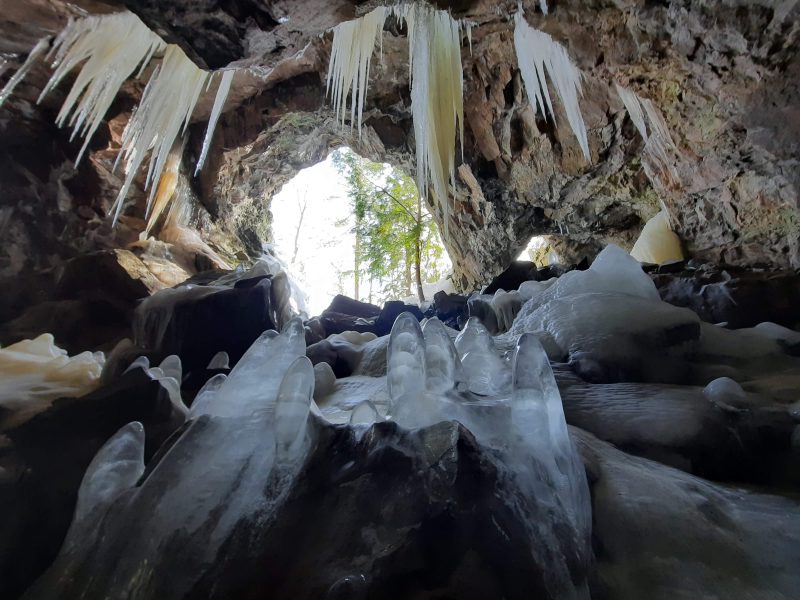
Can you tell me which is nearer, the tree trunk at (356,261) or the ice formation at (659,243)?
the ice formation at (659,243)

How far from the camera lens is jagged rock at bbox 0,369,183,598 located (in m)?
1.96

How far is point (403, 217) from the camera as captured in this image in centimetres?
1216

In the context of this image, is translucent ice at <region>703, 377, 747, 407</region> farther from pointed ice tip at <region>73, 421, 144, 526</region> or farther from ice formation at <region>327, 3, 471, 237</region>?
ice formation at <region>327, 3, 471, 237</region>

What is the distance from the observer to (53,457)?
2.52 meters

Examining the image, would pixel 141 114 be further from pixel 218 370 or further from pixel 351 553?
pixel 351 553

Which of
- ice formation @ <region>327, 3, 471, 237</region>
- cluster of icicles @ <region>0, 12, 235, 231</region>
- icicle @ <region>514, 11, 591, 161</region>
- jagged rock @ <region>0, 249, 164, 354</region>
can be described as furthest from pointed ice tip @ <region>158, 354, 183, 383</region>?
icicle @ <region>514, 11, 591, 161</region>

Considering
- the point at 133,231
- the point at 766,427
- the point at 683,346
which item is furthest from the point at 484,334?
the point at 133,231

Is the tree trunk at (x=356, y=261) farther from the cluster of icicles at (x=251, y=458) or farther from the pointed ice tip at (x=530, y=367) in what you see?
the pointed ice tip at (x=530, y=367)

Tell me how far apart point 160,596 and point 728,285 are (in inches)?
200

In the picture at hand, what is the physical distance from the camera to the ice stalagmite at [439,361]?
195 cm

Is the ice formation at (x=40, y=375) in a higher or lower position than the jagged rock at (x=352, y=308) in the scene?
lower

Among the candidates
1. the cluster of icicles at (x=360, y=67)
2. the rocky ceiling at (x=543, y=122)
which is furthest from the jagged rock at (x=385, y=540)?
the cluster of icicles at (x=360, y=67)

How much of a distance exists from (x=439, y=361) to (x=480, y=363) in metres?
0.50

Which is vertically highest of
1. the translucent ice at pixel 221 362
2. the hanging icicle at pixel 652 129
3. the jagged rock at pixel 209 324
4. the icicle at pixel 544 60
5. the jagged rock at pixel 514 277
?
the icicle at pixel 544 60
